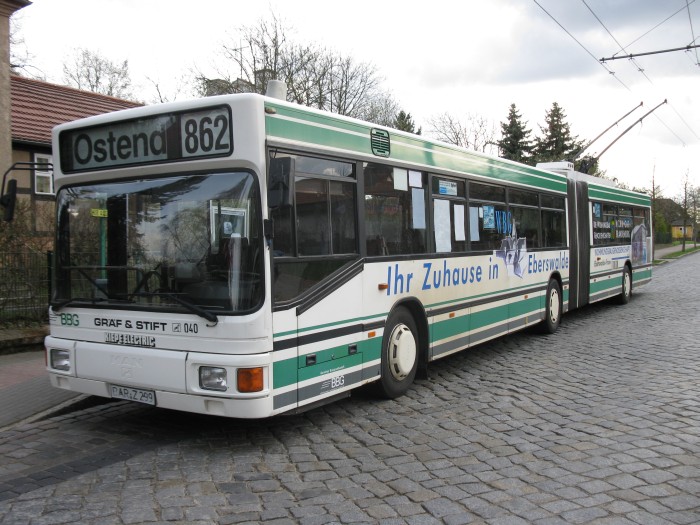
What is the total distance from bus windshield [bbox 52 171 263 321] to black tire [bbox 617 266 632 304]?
44.5ft

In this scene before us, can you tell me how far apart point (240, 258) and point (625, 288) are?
45.8 feet

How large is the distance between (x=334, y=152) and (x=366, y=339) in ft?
6.15

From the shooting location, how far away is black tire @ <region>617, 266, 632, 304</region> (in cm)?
1614

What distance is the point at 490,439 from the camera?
554cm

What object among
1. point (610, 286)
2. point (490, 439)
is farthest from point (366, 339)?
point (610, 286)

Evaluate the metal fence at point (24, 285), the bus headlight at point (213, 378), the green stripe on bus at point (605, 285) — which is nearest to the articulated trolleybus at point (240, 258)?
the bus headlight at point (213, 378)

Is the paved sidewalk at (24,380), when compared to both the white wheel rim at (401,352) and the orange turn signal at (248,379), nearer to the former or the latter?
the orange turn signal at (248,379)

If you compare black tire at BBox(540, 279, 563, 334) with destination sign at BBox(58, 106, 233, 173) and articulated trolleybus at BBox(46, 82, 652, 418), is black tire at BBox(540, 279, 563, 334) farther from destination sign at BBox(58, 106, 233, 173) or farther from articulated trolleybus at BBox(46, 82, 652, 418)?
destination sign at BBox(58, 106, 233, 173)

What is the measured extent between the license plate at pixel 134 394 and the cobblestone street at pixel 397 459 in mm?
438

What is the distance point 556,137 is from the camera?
191ft

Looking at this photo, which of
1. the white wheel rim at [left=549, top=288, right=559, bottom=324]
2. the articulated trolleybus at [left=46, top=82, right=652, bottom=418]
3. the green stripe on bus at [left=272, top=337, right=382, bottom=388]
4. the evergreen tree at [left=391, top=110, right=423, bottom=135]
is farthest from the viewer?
the evergreen tree at [left=391, top=110, right=423, bottom=135]

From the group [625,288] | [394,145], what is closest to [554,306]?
[625,288]

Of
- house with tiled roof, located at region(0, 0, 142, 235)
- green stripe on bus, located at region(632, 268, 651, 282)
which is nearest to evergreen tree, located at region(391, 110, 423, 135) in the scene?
house with tiled roof, located at region(0, 0, 142, 235)

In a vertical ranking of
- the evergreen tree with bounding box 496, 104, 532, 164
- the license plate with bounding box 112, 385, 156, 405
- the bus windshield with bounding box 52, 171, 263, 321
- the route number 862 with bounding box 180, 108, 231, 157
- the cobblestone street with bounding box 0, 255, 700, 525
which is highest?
the evergreen tree with bounding box 496, 104, 532, 164
